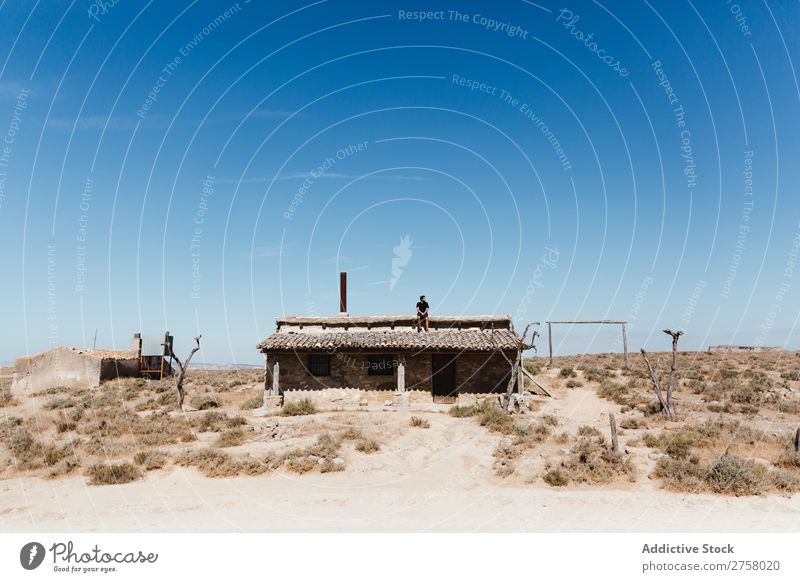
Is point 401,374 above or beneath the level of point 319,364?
beneath

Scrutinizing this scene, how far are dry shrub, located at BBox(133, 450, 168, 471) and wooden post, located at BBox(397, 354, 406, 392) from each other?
1043 centimetres

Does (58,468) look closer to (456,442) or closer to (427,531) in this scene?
(427,531)

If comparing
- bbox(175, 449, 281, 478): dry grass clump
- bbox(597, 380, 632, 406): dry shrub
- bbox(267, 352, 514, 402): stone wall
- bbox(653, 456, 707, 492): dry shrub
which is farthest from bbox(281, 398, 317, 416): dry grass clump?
bbox(597, 380, 632, 406): dry shrub

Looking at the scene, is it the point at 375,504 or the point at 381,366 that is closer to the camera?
the point at 375,504

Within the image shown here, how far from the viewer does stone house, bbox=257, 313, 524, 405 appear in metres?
21.5

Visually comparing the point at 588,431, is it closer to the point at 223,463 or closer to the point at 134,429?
the point at 223,463

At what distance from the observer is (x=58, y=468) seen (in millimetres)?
12367

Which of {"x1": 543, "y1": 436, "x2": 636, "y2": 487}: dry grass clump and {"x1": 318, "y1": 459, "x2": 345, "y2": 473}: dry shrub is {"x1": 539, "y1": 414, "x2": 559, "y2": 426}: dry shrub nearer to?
{"x1": 543, "y1": 436, "x2": 636, "y2": 487}: dry grass clump

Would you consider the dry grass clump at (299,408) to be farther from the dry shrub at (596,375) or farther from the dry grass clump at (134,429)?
the dry shrub at (596,375)

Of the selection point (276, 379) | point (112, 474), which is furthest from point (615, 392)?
point (112, 474)

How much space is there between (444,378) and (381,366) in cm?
306

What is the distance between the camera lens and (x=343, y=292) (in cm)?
2602

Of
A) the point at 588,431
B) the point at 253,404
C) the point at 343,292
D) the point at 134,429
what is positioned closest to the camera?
the point at 588,431
